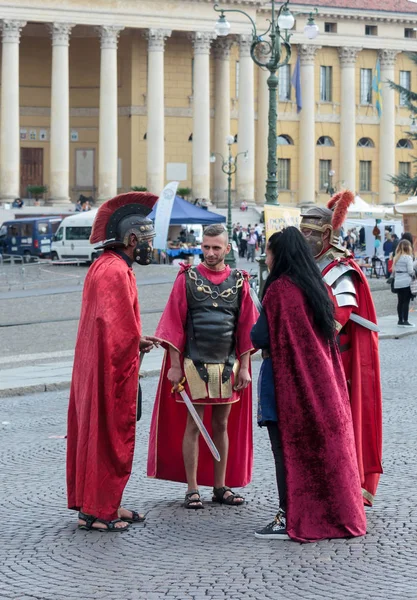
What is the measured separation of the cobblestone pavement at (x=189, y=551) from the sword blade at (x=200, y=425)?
360 millimetres

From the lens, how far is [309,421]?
7.36m

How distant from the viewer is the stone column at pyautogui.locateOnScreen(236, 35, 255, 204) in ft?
219

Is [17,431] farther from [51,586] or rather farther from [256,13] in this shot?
[256,13]

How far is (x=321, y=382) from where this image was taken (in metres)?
7.39

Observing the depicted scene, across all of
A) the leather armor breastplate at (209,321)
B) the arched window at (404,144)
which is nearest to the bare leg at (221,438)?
the leather armor breastplate at (209,321)

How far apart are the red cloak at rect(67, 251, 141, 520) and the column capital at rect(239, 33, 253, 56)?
198 feet

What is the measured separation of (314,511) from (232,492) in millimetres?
1091

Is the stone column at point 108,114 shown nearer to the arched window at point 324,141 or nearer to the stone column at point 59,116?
the stone column at point 59,116

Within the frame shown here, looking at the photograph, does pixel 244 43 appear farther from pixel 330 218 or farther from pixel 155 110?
pixel 330 218

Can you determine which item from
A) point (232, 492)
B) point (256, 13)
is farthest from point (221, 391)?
point (256, 13)

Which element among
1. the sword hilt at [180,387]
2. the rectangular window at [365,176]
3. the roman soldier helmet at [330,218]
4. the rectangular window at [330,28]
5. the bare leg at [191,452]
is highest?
the rectangular window at [330,28]

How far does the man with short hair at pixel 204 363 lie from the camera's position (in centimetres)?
810

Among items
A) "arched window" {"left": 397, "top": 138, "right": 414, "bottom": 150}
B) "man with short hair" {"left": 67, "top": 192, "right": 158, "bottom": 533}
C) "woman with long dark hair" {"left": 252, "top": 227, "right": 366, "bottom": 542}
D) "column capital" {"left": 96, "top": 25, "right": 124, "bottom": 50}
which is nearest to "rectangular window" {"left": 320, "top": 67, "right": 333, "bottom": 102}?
"arched window" {"left": 397, "top": 138, "right": 414, "bottom": 150}

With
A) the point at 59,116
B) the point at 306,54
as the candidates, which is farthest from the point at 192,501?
the point at 306,54
